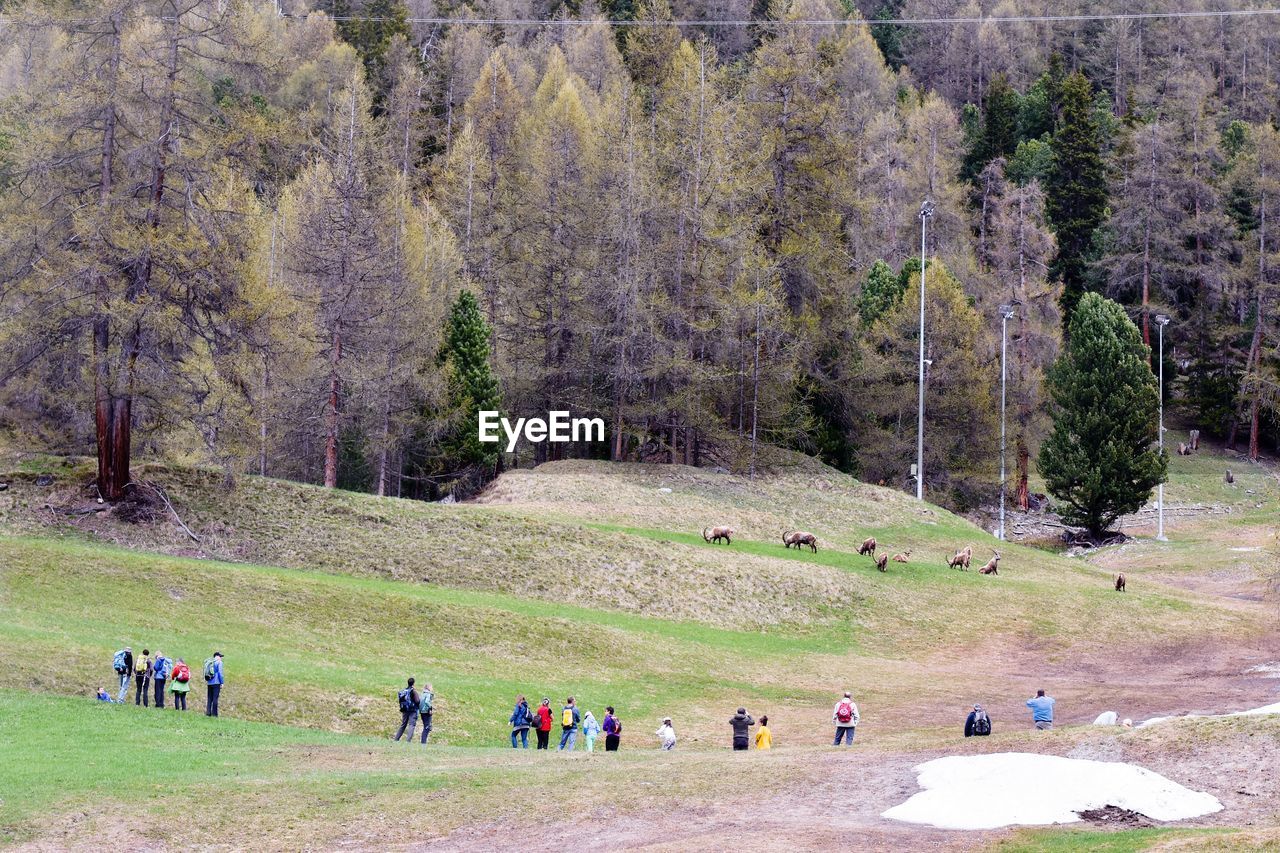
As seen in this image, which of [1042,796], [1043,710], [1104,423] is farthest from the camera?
[1104,423]

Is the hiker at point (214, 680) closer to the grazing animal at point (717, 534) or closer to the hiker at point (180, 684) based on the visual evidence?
the hiker at point (180, 684)

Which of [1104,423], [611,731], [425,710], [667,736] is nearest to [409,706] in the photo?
[425,710]

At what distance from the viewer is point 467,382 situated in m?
61.5

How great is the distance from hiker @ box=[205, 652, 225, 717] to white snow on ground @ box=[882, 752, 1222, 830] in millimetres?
13738

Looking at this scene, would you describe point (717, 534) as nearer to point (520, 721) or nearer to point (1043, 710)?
point (1043, 710)

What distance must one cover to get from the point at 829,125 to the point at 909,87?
57831 mm

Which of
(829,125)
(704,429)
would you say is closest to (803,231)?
(829,125)

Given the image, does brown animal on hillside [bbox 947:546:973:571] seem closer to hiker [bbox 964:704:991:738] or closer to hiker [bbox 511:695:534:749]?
hiker [bbox 964:704:991:738]

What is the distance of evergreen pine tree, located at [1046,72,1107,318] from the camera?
10775cm

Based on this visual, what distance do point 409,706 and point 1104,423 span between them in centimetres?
5129

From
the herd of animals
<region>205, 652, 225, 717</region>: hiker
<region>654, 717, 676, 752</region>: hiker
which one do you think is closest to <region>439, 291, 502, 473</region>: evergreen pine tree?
the herd of animals

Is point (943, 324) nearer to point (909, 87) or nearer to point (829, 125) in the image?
point (829, 125)

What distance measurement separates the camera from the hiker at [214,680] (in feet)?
84.5

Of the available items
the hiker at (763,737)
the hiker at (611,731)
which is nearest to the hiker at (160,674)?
the hiker at (611,731)
